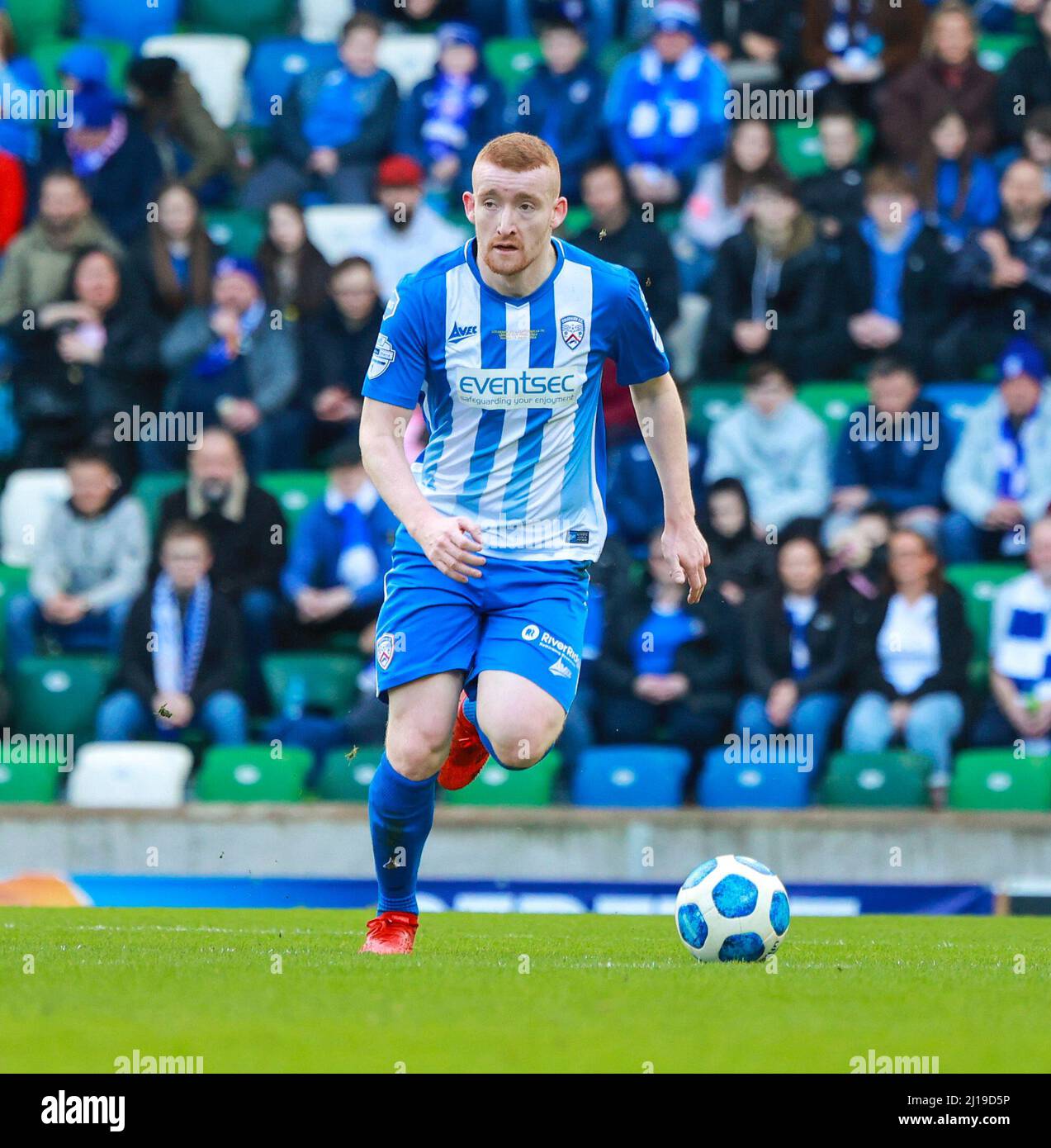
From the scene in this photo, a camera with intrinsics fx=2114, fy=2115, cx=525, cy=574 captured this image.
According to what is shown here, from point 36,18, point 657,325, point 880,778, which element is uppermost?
point 36,18

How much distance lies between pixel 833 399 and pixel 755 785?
2.91 metres

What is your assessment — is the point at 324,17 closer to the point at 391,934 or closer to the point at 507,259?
the point at 507,259

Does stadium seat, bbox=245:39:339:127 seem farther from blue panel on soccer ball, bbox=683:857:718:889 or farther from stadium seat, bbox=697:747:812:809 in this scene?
blue panel on soccer ball, bbox=683:857:718:889

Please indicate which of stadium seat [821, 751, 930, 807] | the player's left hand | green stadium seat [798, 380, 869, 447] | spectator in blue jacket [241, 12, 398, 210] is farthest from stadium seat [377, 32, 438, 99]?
the player's left hand

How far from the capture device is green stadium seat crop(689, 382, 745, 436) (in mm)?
13008

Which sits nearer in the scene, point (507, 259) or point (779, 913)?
point (507, 259)

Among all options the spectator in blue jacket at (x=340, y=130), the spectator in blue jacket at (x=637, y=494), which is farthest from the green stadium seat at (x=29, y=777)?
the spectator in blue jacket at (x=340, y=130)

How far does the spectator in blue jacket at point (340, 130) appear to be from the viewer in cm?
1489

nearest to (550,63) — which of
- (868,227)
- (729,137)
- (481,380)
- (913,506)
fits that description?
(729,137)

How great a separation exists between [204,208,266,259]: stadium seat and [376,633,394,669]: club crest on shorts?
866cm

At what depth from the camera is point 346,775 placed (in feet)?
38.9

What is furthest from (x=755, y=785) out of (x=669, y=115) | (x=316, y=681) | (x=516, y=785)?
(x=669, y=115)
